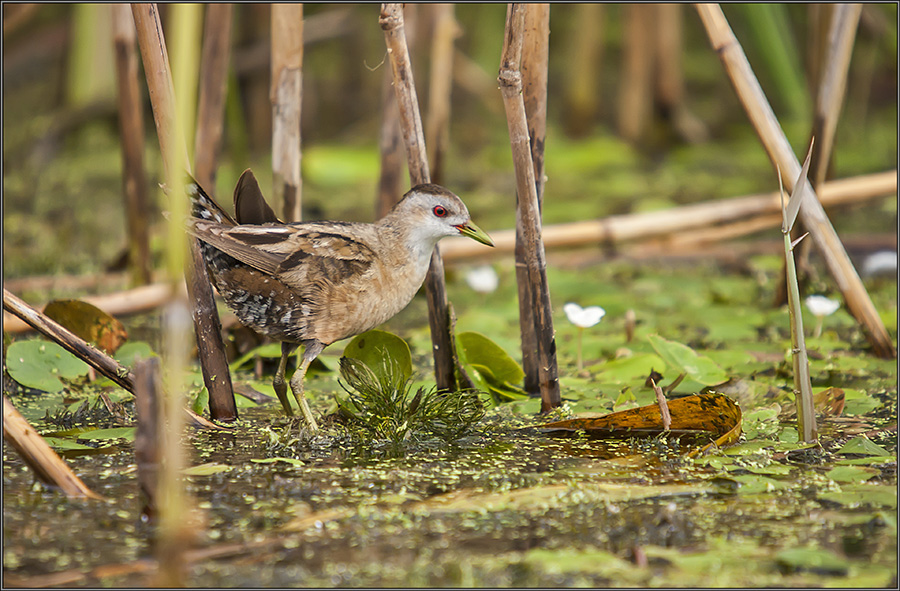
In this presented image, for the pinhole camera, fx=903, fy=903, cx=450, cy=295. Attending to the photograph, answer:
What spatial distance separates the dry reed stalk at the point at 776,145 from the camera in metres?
3.33

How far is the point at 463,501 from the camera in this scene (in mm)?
2361

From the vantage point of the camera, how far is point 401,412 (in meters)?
2.89

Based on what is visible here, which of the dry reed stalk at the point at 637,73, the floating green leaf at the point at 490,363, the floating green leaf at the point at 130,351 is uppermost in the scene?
the dry reed stalk at the point at 637,73

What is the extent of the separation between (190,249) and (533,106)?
1231 mm

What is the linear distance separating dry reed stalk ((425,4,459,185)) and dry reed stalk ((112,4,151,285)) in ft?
4.88

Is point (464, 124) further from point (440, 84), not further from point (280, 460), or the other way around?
point (280, 460)

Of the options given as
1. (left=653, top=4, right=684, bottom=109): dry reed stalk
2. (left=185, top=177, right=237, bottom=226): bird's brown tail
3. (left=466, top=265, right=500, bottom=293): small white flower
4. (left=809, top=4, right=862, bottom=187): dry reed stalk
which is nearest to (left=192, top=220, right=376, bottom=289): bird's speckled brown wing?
(left=185, top=177, right=237, bottom=226): bird's brown tail

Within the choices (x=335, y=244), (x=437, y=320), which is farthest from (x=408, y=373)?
(x=335, y=244)

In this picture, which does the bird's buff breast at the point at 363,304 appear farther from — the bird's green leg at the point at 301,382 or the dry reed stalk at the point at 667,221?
the dry reed stalk at the point at 667,221

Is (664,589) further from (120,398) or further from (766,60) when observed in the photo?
(766,60)

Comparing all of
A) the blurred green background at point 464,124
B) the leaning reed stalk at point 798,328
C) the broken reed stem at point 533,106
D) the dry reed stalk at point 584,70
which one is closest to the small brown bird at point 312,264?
the broken reed stem at point 533,106

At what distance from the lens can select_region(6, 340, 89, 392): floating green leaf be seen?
3242 millimetres

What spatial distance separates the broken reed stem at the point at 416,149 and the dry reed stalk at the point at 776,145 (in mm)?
1158

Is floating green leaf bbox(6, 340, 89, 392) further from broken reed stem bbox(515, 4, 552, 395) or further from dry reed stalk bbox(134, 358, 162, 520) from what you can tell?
broken reed stem bbox(515, 4, 552, 395)
